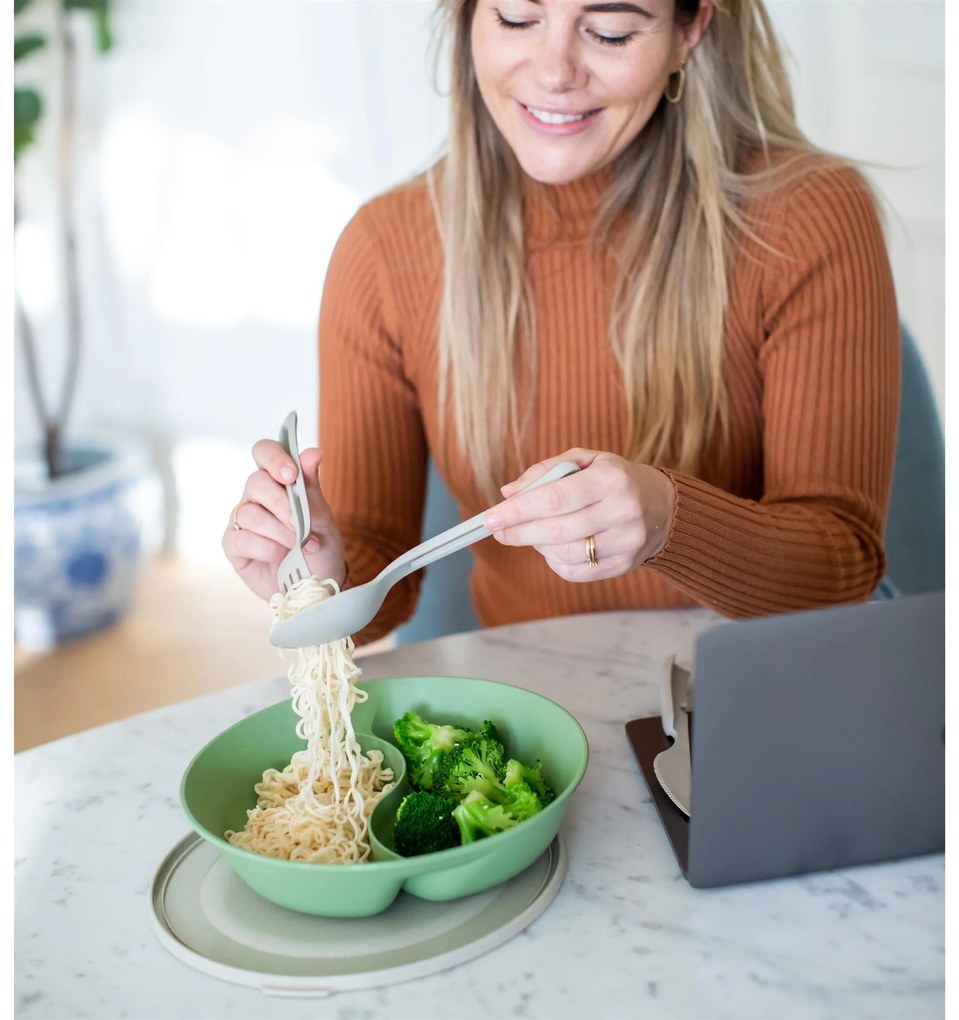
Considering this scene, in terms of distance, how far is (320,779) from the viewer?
105 centimetres

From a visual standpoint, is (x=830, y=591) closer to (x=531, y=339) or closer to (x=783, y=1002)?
(x=531, y=339)

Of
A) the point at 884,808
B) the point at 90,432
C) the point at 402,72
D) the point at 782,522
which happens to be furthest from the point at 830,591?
the point at 90,432

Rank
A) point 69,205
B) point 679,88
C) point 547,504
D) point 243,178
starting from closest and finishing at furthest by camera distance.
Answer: point 547,504
point 679,88
point 243,178
point 69,205

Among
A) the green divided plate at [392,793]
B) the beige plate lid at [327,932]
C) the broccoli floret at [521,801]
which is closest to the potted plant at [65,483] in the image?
the green divided plate at [392,793]

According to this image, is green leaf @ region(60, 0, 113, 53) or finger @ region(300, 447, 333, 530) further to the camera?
green leaf @ region(60, 0, 113, 53)

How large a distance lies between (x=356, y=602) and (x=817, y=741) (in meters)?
0.43

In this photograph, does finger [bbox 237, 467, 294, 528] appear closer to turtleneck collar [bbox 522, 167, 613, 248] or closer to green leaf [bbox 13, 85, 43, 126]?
turtleneck collar [bbox 522, 167, 613, 248]

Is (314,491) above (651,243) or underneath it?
underneath

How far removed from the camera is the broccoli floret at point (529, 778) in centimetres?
100

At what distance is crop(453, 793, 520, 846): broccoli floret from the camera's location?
0.94 meters

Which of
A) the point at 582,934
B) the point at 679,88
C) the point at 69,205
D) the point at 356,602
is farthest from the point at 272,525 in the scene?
the point at 69,205

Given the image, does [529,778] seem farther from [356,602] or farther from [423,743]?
[356,602]

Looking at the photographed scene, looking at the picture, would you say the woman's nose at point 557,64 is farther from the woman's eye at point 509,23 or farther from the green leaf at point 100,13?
the green leaf at point 100,13

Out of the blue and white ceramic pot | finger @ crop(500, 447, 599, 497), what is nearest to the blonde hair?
finger @ crop(500, 447, 599, 497)
